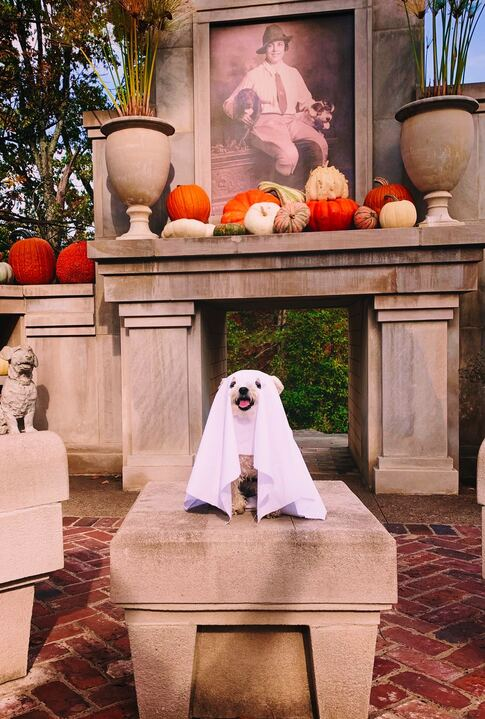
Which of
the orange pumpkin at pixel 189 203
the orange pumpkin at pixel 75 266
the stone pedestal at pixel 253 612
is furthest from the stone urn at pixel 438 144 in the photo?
the stone pedestal at pixel 253 612

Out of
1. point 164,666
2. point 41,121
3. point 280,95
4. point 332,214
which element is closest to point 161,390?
point 332,214

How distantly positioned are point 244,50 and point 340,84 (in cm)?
121

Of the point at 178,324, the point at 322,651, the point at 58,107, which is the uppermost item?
the point at 58,107

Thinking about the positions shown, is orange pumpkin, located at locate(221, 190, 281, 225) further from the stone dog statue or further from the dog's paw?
the dog's paw

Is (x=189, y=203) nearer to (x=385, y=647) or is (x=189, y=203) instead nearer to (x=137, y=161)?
(x=137, y=161)

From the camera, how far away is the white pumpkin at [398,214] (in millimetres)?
5746

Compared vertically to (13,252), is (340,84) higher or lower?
higher

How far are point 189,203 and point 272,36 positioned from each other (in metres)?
2.28

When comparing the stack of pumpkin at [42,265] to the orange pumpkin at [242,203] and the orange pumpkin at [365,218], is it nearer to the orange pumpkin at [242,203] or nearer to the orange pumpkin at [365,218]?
the orange pumpkin at [242,203]

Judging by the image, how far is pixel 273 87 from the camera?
6652mm

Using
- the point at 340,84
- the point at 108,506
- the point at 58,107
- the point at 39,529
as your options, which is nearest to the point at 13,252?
the point at 108,506

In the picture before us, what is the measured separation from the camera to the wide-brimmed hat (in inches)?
261

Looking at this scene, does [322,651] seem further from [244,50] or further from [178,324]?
[244,50]

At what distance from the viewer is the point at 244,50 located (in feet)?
21.9
